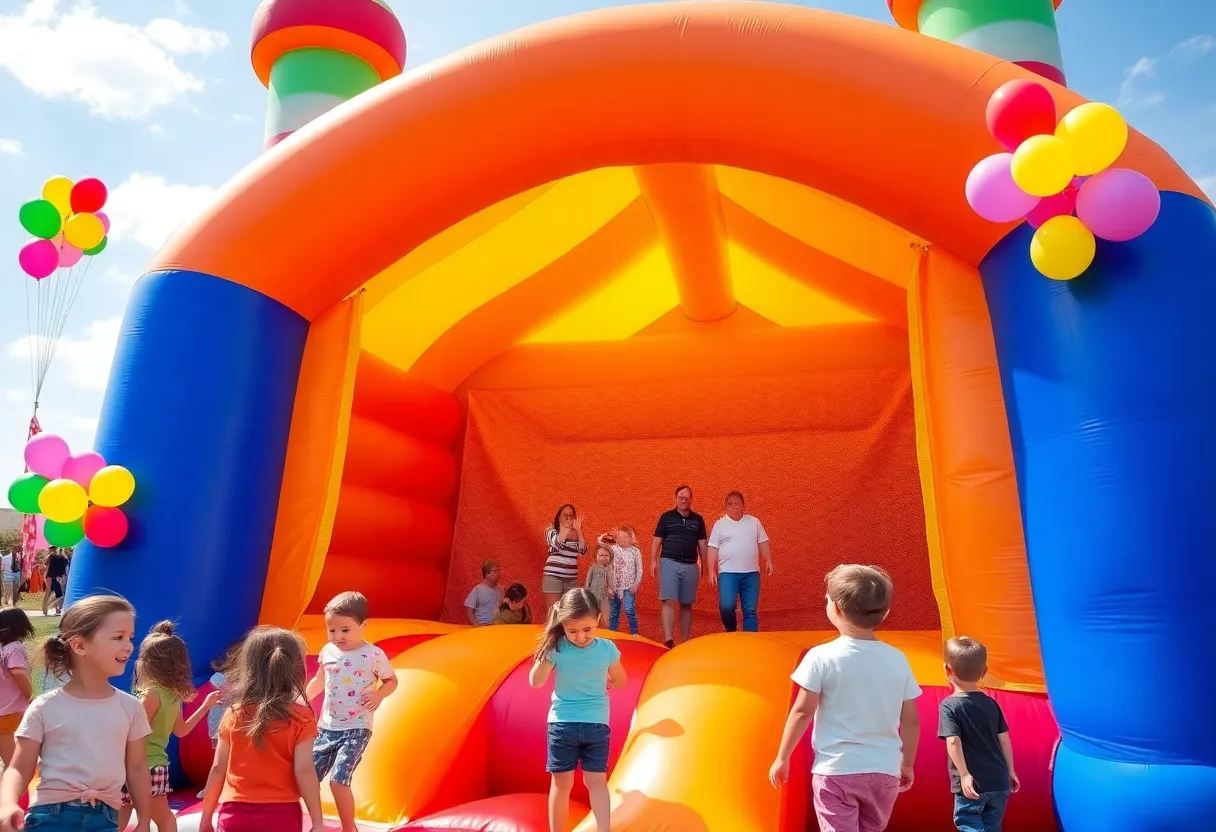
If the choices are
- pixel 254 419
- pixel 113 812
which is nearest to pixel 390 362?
pixel 254 419

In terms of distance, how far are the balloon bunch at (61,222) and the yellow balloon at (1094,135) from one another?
14.0 feet

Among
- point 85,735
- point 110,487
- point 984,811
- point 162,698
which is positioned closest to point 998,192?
point 984,811

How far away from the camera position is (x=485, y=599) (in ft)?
18.3

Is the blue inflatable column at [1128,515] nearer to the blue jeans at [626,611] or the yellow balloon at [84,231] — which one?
the blue jeans at [626,611]

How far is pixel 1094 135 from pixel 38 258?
181 inches

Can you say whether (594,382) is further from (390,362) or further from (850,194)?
(850,194)

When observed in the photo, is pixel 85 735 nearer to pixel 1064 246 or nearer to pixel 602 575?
pixel 1064 246

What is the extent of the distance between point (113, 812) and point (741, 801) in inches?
62.4

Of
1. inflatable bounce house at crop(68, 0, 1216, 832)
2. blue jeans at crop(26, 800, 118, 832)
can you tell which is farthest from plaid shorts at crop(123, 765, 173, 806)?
blue jeans at crop(26, 800, 118, 832)

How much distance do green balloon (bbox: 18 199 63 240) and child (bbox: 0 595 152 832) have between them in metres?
3.32

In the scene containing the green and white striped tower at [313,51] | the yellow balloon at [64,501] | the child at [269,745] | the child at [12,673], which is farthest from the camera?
the green and white striped tower at [313,51]

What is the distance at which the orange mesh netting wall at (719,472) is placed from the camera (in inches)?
226

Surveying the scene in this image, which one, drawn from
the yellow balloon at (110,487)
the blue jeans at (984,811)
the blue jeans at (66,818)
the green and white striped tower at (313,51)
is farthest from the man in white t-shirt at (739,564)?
the blue jeans at (66,818)

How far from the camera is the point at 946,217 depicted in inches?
132
